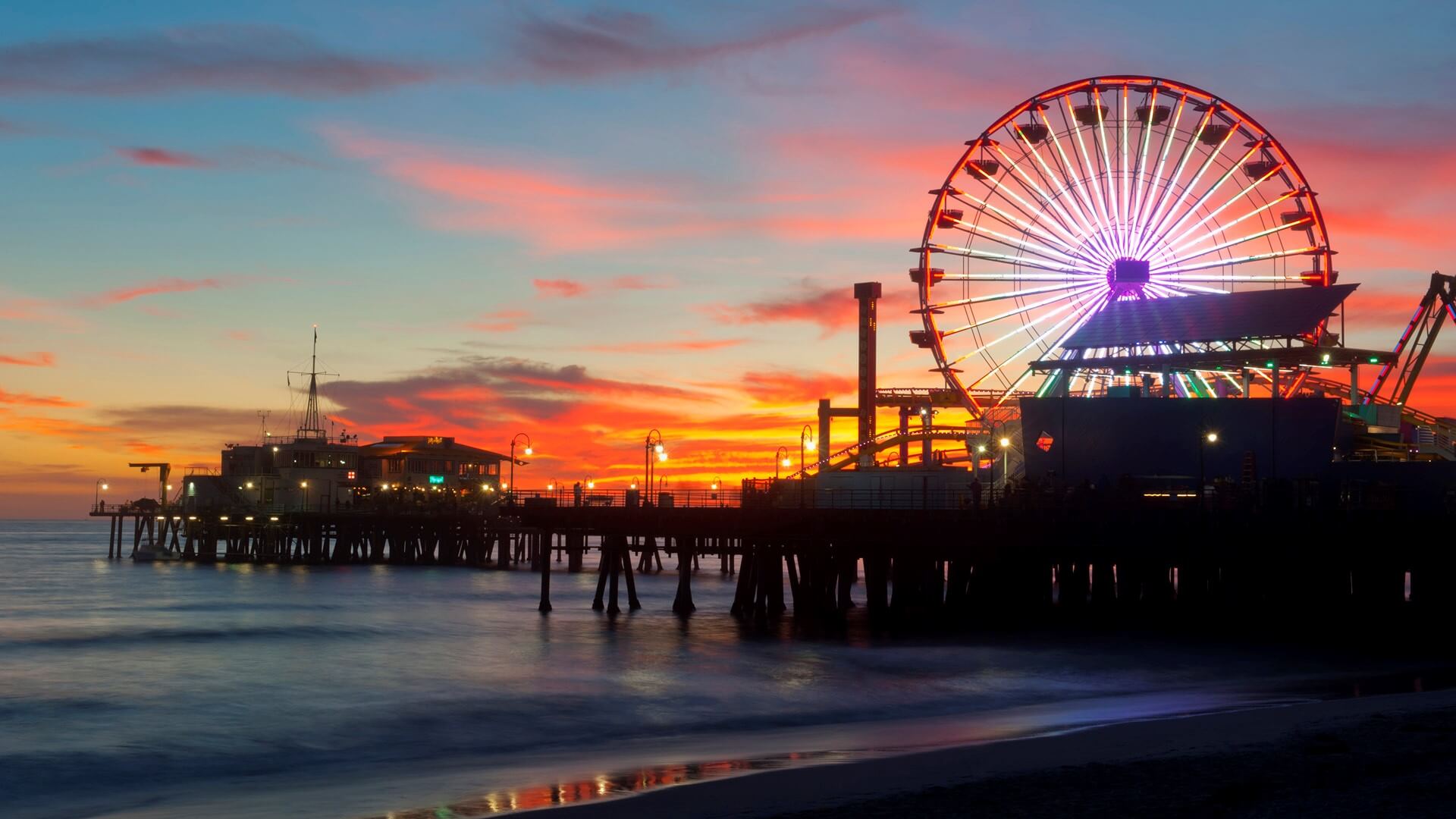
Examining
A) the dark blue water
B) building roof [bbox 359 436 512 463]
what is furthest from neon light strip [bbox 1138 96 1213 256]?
building roof [bbox 359 436 512 463]

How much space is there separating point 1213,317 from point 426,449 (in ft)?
266

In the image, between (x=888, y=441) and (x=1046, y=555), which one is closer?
(x=1046, y=555)

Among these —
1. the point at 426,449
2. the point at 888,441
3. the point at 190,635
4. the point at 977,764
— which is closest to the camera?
the point at 977,764

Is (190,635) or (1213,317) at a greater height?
(1213,317)

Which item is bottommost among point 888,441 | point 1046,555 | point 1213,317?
point 1046,555

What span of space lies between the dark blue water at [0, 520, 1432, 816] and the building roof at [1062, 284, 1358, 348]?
2006 cm

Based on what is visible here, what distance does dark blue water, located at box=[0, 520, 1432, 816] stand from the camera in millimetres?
24891

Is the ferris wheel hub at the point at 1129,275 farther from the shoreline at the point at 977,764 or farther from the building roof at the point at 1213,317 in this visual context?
the shoreline at the point at 977,764

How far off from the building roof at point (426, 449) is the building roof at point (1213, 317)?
69.5 metres

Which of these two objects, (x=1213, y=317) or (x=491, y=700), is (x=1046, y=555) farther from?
(x=491, y=700)

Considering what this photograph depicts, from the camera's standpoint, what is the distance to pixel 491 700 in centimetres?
3506

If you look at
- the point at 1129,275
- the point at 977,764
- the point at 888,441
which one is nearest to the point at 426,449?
the point at 888,441

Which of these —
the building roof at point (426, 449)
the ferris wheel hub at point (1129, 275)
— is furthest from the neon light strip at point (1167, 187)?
the building roof at point (426, 449)

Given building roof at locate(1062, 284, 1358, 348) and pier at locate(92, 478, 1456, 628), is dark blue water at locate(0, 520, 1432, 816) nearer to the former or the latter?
pier at locate(92, 478, 1456, 628)
